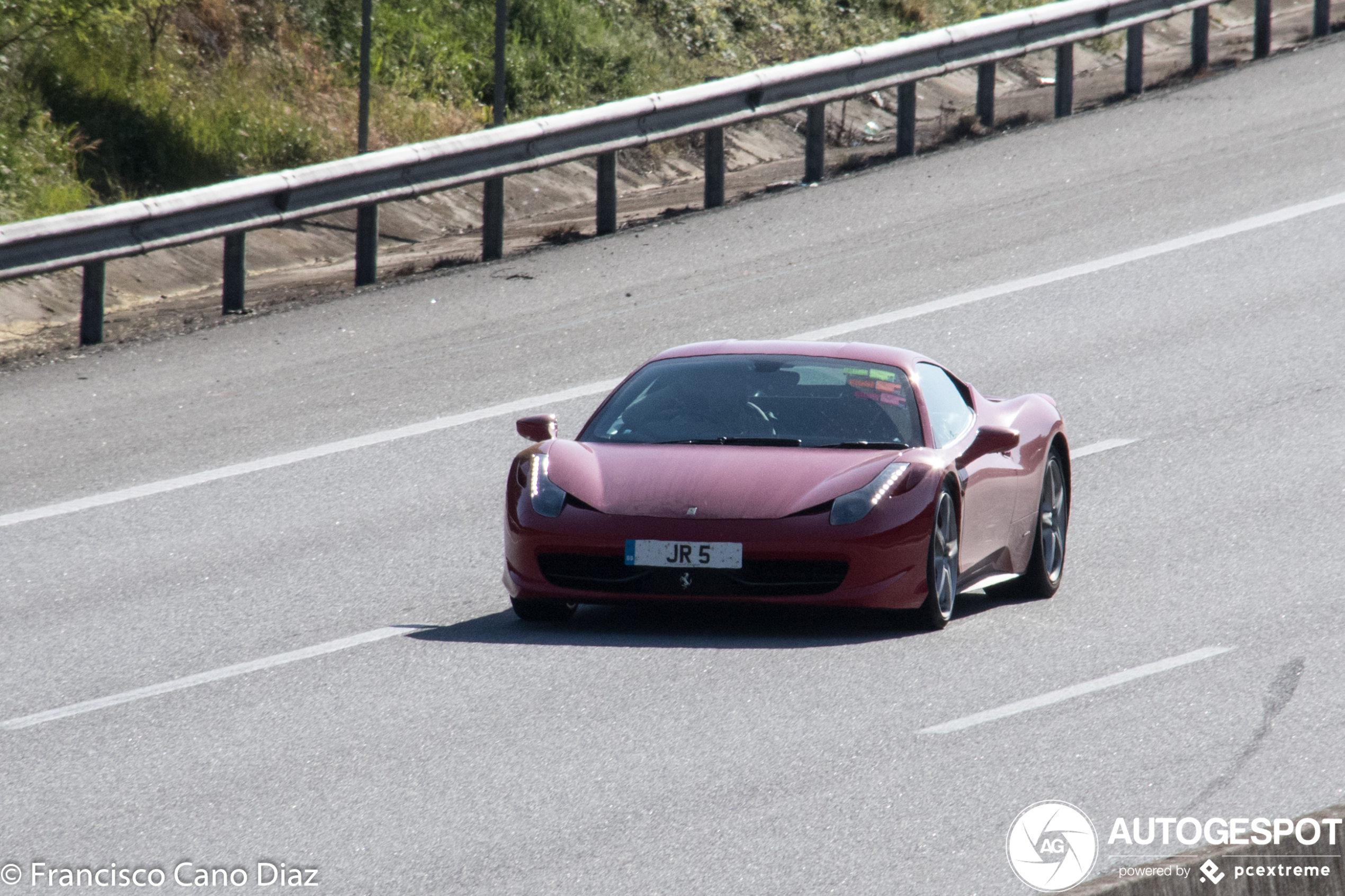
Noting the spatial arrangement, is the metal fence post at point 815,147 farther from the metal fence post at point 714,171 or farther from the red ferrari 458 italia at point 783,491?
the red ferrari 458 italia at point 783,491

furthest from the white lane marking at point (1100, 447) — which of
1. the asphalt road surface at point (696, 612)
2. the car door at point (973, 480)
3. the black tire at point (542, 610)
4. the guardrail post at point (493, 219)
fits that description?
the guardrail post at point (493, 219)

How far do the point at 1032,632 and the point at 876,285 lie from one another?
22.8 feet

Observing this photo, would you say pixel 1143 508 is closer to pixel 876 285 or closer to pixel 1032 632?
pixel 1032 632

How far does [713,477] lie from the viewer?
8.55m

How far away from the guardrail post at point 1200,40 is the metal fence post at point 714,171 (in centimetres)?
612

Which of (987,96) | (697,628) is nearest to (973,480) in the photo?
(697,628)

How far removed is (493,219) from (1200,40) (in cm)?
865

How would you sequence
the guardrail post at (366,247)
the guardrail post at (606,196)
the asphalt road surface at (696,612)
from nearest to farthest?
the asphalt road surface at (696,612)
the guardrail post at (366,247)
the guardrail post at (606,196)

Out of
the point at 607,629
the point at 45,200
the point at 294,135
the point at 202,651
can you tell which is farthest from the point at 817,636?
the point at 294,135

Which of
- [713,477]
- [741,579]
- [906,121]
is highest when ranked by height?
[713,477]

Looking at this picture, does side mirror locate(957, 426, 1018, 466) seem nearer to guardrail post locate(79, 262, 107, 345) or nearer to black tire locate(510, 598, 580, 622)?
black tire locate(510, 598, 580, 622)

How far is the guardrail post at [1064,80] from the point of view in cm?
1991

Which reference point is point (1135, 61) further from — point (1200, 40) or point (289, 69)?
point (289, 69)

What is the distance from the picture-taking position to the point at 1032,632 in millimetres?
8727
